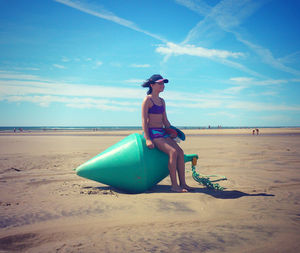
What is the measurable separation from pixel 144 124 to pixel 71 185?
205 cm

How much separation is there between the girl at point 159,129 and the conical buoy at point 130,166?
153 millimetres

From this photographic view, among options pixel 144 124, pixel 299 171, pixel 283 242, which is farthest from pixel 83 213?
pixel 299 171

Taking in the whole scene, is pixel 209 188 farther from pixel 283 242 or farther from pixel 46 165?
pixel 46 165

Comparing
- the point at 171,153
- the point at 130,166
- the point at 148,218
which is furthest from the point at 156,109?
the point at 148,218

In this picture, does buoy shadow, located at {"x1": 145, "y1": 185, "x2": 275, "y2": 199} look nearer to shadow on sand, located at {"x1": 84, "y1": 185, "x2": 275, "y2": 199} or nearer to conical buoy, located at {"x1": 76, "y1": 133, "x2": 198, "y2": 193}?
shadow on sand, located at {"x1": 84, "y1": 185, "x2": 275, "y2": 199}

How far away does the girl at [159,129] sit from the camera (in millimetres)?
Answer: 4281

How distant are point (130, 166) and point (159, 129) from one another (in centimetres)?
97

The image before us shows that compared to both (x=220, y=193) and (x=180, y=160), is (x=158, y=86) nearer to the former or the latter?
(x=180, y=160)

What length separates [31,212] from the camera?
10.3 feet

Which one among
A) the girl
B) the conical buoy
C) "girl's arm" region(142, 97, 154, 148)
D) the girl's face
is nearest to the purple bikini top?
the girl

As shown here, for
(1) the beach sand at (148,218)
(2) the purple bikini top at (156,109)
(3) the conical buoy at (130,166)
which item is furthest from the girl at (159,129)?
(1) the beach sand at (148,218)

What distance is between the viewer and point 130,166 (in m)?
4.01

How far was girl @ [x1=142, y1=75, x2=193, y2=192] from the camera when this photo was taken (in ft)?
14.0

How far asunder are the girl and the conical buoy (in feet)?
0.50
